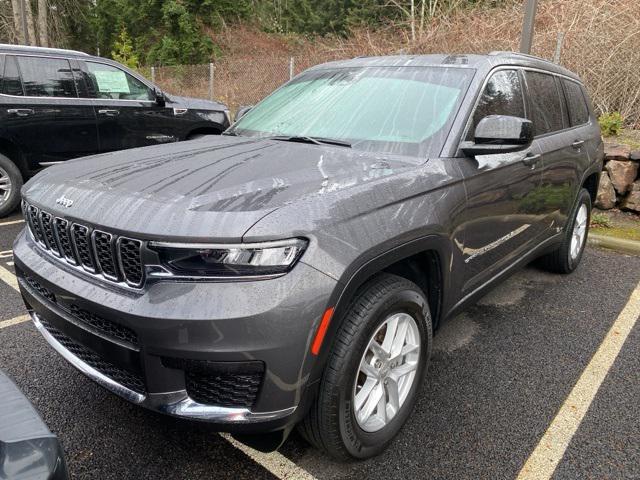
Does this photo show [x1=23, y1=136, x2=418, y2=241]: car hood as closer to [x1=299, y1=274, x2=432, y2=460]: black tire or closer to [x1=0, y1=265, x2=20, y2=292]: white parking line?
[x1=299, y1=274, x2=432, y2=460]: black tire

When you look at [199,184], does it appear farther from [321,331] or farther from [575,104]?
[575,104]

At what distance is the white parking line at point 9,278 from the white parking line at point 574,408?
383cm

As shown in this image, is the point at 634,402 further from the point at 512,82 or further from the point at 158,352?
the point at 158,352

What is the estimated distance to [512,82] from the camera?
323cm

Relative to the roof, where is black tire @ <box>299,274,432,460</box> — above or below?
below

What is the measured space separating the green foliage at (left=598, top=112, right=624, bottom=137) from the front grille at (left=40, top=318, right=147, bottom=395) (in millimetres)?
7535

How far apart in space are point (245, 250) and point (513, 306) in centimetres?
284

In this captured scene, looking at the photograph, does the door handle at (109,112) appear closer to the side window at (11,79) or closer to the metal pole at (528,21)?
the side window at (11,79)

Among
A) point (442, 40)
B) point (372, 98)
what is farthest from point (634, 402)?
point (442, 40)

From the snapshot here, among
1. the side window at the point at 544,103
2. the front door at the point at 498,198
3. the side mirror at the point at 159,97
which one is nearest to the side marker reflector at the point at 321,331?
the front door at the point at 498,198

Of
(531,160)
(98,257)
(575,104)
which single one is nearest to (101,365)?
(98,257)

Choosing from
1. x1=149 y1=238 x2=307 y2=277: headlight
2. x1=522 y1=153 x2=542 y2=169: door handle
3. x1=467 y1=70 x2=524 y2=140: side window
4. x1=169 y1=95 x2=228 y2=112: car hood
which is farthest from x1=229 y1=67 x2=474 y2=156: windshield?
x1=169 y1=95 x2=228 y2=112: car hood

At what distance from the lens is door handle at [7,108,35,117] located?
5.91 meters

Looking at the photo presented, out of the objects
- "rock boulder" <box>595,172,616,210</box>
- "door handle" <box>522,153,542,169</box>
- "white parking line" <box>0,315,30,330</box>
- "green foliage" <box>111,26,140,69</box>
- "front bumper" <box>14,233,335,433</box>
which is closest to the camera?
"front bumper" <box>14,233,335,433</box>
